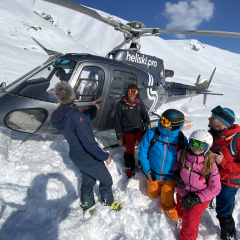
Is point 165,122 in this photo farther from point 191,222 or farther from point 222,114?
point 191,222

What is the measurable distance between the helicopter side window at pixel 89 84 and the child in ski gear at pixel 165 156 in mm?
1365

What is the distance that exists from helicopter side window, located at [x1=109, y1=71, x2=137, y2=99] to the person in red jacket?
1922 millimetres

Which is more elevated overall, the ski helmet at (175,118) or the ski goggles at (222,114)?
the ski goggles at (222,114)

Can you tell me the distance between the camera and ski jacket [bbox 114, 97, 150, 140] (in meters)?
3.07

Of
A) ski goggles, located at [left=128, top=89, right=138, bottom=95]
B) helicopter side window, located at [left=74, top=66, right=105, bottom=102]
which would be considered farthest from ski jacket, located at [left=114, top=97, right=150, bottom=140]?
helicopter side window, located at [left=74, top=66, right=105, bottom=102]

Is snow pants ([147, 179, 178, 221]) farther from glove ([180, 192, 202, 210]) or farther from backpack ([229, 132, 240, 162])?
backpack ([229, 132, 240, 162])

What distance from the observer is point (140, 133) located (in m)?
3.28

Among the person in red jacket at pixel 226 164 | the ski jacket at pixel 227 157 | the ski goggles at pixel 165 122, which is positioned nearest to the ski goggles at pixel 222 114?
the person in red jacket at pixel 226 164

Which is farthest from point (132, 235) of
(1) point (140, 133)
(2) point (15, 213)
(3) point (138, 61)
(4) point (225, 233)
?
(3) point (138, 61)

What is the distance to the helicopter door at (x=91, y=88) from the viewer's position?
2.92 m

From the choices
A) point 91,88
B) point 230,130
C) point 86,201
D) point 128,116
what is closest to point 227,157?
point 230,130

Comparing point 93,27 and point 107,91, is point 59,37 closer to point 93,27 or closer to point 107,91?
point 93,27

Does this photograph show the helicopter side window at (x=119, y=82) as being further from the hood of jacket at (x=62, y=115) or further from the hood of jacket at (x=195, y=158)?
the hood of jacket at (x=195, y=158)

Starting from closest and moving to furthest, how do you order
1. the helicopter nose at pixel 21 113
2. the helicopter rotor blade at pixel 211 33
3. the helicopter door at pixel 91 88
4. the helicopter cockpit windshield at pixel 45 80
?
the helicopter nose at pixel 21 113 < the helicopter cockpit windshield at pixel 45 80 < the helicopter door at pixel 91 88 < the helicopter rotor blade at pixel 211 33
